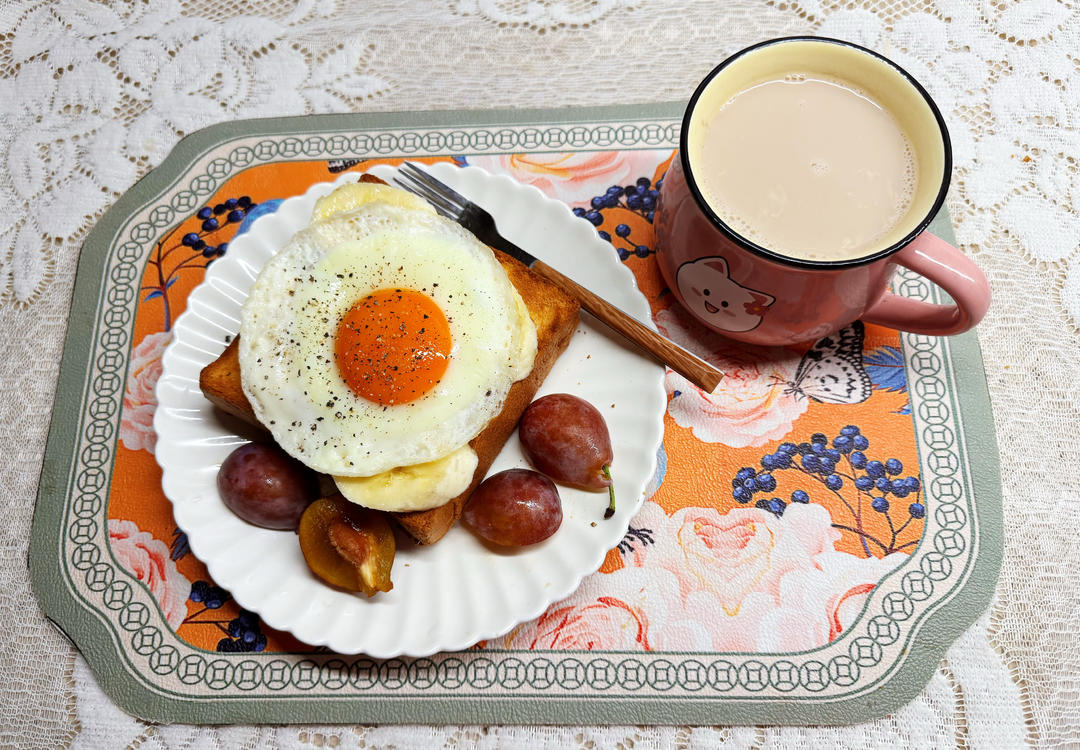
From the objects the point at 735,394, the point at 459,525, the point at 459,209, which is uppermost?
the point at 459,209

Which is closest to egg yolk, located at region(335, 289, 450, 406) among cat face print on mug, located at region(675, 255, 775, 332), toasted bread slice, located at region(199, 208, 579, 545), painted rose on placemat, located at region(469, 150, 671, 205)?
toasted bread slice, located at region(199, 208, 579, 545)

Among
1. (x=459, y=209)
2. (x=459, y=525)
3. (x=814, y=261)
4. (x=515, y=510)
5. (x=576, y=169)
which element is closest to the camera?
(x=814, y=261)

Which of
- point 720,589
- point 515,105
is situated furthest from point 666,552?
point 515,105

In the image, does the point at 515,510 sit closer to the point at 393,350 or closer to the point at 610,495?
the point at 610,495

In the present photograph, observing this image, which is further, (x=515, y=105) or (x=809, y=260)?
(x=515, y=105)

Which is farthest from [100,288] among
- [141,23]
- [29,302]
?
[141,23]

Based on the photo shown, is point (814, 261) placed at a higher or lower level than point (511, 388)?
higher

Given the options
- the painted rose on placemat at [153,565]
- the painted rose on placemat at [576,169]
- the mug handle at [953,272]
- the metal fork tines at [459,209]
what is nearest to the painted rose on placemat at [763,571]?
the mug handle at [953,272]

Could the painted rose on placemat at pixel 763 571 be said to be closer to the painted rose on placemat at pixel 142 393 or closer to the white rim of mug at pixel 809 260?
the white rim of mug at pixel 809 260
